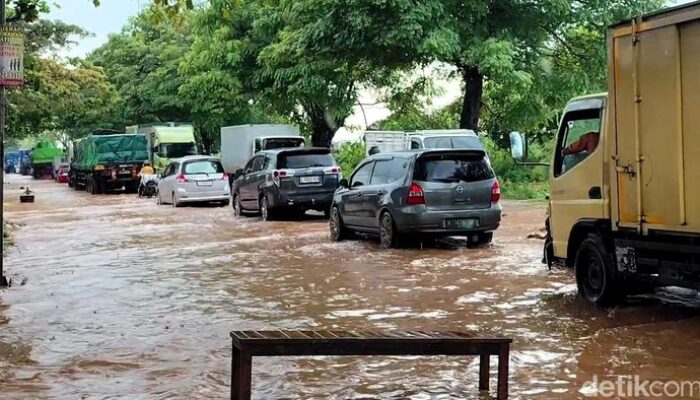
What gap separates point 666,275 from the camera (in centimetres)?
775

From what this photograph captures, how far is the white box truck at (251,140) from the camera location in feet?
110

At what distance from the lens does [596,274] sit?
8992 millimetres

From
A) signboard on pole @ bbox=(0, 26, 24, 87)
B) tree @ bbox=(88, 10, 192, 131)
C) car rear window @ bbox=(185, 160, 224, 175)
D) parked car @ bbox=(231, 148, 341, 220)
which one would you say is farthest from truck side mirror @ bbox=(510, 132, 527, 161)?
tree @ bbox=(88, 10, 192, 131)

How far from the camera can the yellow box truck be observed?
737 cm

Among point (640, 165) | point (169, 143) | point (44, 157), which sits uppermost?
point (44, 157)

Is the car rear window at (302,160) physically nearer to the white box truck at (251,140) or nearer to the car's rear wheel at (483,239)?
the car's rear wheel at (483,239)

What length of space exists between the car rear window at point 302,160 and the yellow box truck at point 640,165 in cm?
1128

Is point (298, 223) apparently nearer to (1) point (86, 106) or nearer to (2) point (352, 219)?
(2) point (352, 219)

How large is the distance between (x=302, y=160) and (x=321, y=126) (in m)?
17.2

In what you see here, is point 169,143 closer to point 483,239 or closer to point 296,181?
point 296,181

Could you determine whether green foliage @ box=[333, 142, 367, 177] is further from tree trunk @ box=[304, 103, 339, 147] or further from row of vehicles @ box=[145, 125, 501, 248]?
row of vehicles @ box=[145, 125, 501, 248]

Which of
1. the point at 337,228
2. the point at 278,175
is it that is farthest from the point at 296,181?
the point at 337,228

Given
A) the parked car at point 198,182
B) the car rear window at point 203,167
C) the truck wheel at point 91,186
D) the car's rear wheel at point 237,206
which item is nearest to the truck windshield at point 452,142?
the car's rear wheel at point 237,206

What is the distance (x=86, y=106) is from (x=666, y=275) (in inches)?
1516
